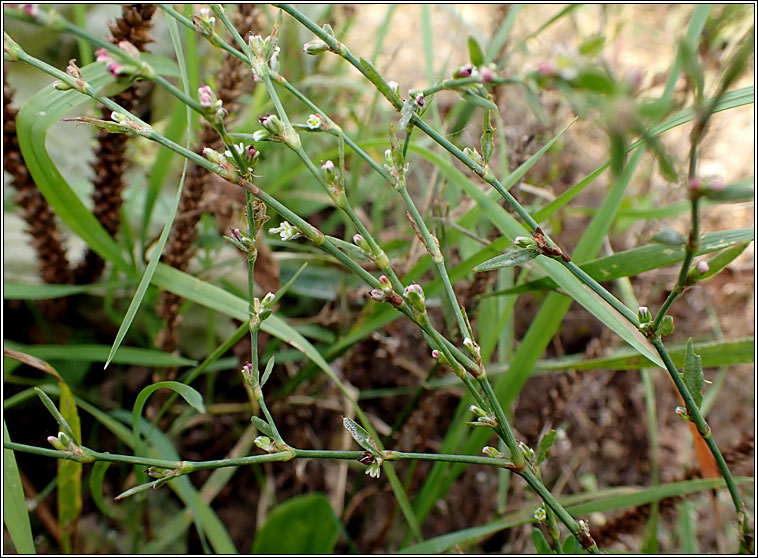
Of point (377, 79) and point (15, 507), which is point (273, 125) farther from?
point (15, 507)

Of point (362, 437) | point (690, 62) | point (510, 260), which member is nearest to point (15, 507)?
point (362, 437)

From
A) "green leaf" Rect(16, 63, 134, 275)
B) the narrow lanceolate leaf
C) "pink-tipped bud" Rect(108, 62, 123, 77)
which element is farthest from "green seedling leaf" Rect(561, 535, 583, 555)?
"green leaf" Rect(16, 63, 134, 275)

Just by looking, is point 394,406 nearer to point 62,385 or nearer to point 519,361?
point 519,361

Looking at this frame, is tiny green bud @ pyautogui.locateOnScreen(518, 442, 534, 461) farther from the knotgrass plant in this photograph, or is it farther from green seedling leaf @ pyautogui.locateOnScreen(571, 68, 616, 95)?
green seedling leaf @ pyautogui.locateOnScreen(571, 68, 616, 95)

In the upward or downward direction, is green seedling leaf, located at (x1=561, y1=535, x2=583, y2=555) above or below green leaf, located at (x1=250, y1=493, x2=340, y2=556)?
above

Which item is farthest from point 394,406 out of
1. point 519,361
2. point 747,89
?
point 747,89
